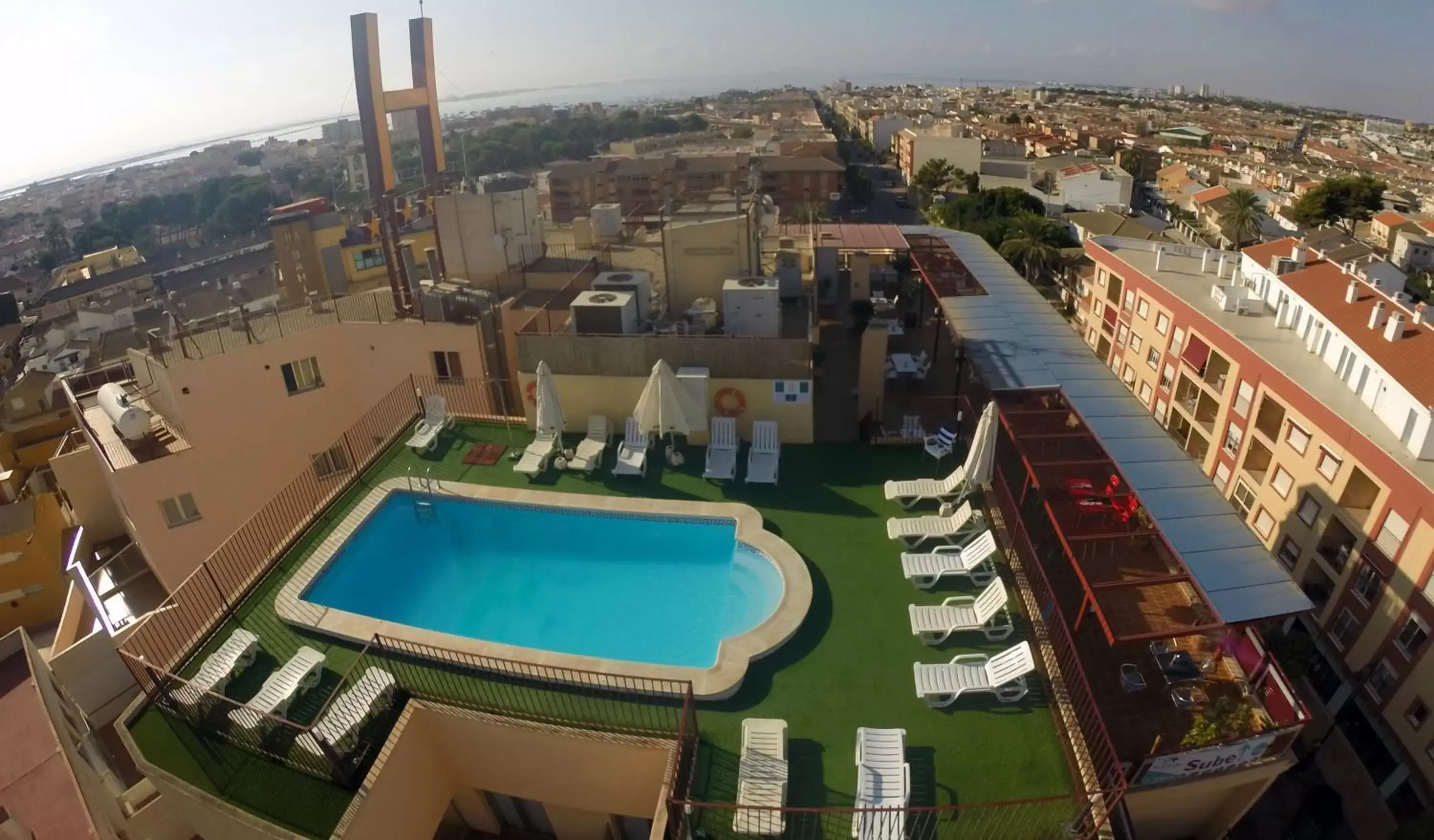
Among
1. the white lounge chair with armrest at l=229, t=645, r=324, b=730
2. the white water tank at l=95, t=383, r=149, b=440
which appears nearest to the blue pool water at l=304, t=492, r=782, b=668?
the white lounge chair with armrest at l=229, t=645, r=324, b=730

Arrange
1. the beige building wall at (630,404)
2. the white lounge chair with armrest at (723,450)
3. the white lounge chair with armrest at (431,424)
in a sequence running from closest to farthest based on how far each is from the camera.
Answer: the white lounge chair with armrest at (723,450) → the beige building wall at (630,404) → the white lounge chair with armrest at (431,424)

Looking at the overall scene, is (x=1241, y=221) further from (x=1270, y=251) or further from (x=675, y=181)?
(x=675, y=181)

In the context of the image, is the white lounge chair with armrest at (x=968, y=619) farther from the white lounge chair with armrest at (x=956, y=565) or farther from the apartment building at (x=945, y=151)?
the apartment building at (x=945, y=151)

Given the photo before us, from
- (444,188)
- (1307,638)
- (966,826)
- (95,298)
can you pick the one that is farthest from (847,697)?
(95,298)

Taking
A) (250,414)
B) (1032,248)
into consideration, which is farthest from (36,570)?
(1032,248)

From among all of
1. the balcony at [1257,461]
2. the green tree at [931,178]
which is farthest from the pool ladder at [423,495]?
the green tree at [931,178]

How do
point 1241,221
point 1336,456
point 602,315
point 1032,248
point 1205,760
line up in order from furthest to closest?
1. point 1241,221
2. point 1032,248
3. point 1336,456
4. point 602,315
5. point 1205,760

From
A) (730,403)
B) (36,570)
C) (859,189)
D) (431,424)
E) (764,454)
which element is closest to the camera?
(764,454)

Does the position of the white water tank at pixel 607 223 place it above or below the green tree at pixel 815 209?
above
